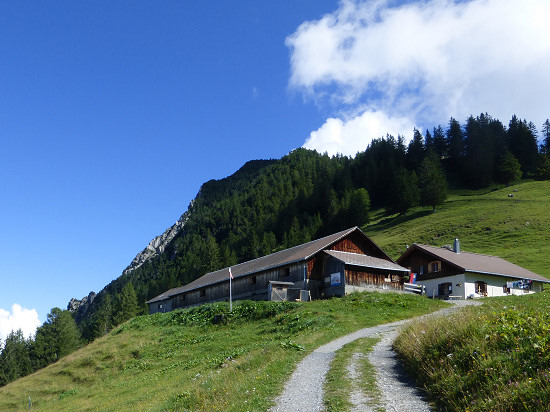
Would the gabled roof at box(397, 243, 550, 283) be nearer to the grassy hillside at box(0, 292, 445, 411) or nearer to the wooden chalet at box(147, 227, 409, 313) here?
the wooden chalet at box(147, 227, 409, 313)

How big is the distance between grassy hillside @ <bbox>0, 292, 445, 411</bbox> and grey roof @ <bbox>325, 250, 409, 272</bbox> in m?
5.15

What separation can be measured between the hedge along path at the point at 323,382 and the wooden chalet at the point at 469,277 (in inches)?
1431

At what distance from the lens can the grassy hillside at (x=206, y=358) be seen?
15.1 metres

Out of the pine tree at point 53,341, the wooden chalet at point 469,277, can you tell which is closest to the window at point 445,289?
the wooden chalet at point 469,277

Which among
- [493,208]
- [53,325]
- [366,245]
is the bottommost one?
[53,325]

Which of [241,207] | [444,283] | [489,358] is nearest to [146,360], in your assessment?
[489,358]

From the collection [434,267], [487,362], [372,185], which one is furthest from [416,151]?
[487,362]

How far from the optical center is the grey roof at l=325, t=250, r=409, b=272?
150 ft

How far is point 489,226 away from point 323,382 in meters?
82.1

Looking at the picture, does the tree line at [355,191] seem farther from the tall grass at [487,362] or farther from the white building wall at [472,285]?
the tall grass at [487,362]

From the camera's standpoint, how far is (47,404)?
101ft

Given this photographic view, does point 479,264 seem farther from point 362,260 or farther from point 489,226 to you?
point 489,226

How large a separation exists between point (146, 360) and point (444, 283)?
3769cm

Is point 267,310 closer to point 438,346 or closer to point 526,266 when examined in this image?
point 438,346
